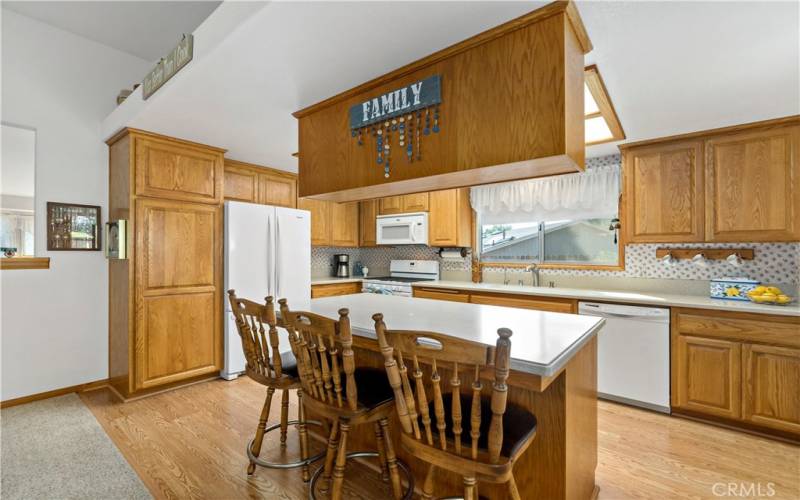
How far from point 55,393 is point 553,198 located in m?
4.97

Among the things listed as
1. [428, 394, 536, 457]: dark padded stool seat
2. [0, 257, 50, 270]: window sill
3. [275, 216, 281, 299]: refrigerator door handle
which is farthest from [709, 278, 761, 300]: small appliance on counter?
[0, 257, 50, 270]: window sill

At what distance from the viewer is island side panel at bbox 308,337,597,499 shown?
143 cm

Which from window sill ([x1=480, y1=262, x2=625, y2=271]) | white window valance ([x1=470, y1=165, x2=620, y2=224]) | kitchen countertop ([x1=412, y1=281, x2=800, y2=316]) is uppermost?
white window valance ([x1=470, y1=165, x2=620, y2=224])

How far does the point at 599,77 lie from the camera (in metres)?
2.00

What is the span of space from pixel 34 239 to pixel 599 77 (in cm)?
431

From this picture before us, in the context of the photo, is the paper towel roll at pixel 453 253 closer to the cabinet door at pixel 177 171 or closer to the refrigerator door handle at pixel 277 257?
the refrigerator door handle at pixel 277 257

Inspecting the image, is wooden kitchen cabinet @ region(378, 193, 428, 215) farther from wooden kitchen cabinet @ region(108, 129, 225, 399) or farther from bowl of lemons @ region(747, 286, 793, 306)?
bowl of lemons @ region(747, 286, 793, 306)

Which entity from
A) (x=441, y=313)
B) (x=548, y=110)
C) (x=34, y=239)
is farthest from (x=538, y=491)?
(x=34, y=239)

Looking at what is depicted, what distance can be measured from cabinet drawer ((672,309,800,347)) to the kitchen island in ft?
4.53

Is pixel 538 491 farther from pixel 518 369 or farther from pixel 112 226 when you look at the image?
pixel 112 226

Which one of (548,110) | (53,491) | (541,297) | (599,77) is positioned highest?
(599,77)

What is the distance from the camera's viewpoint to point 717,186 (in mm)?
2834

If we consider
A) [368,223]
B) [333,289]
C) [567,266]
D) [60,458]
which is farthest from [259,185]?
[567,266]

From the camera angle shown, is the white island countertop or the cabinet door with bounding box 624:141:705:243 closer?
the white island countertop
